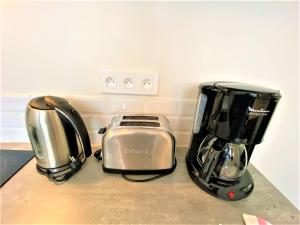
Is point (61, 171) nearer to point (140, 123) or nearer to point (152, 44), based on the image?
point (140, 123)

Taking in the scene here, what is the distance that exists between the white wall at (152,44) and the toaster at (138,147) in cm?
19

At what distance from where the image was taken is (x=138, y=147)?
0.56m

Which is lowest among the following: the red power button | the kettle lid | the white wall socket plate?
the red power button

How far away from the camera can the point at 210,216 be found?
469 millimetres

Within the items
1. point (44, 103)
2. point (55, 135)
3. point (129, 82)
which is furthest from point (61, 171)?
point (129, 82)

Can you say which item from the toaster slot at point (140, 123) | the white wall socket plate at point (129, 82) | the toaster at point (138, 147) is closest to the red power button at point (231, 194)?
the toaster at point (138, 147)

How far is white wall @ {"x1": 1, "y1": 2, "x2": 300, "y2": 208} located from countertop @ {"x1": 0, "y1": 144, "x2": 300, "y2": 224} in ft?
1.09

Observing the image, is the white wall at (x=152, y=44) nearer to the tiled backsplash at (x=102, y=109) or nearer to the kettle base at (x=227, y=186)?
the tiled backsplash at (x=102, y=109)

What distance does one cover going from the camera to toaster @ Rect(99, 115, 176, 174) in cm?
55

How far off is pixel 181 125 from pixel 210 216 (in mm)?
367

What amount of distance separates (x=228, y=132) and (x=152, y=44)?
41 centimetres

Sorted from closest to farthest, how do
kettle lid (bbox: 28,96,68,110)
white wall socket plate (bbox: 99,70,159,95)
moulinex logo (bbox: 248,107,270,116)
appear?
1. moulinex logo (bbox: 248,107,270,116)
2. kettle lid (bbox: 28,96,68,110)
3. white wall socket plate (bbox: 99,70,159,95)

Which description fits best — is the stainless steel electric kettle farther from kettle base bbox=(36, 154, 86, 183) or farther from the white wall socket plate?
the white wall socket plate

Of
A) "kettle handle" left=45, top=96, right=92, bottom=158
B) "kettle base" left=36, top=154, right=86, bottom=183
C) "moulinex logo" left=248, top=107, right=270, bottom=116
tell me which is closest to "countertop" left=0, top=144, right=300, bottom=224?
"kettle base" left=36, top=154, right=86, bottom=183
